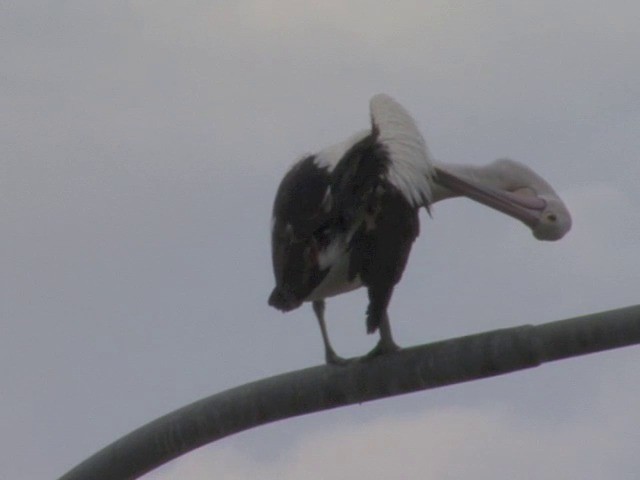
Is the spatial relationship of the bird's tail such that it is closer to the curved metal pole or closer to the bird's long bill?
the bird's long bill

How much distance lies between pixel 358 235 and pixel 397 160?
1.90 ft

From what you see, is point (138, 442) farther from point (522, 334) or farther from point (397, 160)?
point (397, 160)

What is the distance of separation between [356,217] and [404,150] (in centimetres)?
67

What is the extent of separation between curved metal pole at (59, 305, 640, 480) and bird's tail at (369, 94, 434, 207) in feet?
7.43

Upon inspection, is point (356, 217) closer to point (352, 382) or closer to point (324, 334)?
point (324, 334)

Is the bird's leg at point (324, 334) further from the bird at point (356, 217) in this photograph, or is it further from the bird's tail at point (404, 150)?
the bird's tail at point (404, 150)

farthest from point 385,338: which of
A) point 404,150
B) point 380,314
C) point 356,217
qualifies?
point 404,150

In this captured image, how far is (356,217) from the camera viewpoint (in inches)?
293

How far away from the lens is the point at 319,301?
8.73 m

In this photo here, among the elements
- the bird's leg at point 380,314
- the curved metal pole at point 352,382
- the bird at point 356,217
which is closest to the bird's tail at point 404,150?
the bird at point 356,217

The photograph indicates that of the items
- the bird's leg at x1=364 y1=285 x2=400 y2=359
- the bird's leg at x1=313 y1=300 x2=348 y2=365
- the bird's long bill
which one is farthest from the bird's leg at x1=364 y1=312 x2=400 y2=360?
the bird's long bill

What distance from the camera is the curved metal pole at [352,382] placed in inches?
186

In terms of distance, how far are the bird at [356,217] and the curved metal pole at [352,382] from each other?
151 cm

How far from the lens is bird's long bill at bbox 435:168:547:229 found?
28.8 ft
